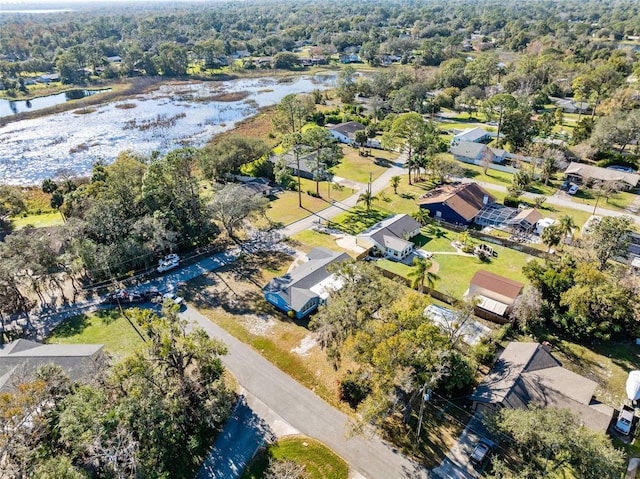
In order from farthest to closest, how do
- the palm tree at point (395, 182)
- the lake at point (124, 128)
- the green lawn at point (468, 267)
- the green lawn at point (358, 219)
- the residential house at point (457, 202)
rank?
the lake at point (124, 128) → the palm tree at point (395, 182) → the residential house at point (457, 202) → the green lawn at point (358, 219) → the green lawn at point (468, 267)

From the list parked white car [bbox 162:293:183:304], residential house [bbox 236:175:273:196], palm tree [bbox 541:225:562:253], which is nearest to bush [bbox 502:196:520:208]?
palm tree [bbox 541:225:562:253]

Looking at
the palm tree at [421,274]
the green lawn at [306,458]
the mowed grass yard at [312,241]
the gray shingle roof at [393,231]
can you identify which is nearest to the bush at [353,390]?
the green lawn at [306,458]

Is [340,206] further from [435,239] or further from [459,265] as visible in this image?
[459,265]

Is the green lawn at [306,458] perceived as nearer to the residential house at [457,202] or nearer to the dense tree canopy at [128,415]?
the dense tree canopy at [128,415]

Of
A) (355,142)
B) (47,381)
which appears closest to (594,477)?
(47,381)

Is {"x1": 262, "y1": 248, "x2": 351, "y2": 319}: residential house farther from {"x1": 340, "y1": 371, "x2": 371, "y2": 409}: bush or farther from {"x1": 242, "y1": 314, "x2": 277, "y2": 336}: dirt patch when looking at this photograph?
{"x1": 340, "y1": 371, "x2": 371, "y2": 409}: bush

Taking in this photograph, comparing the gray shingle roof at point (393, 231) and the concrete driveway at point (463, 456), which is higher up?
the gray shingle roof at point (393, 231)

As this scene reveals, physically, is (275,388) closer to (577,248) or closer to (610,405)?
(610,405)
